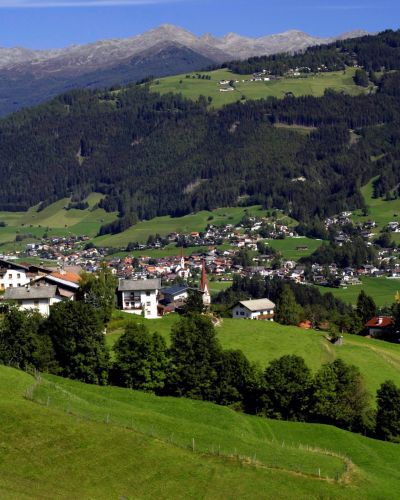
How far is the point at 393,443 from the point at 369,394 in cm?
779

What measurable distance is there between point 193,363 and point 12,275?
1819 inches

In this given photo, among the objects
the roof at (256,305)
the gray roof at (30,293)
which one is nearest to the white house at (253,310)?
the roof at (256,305)

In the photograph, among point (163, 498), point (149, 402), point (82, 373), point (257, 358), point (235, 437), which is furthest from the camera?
point (257, 358)

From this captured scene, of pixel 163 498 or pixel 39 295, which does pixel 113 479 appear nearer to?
pixel 163 498

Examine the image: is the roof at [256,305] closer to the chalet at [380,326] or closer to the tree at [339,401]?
the chalet at [380,326]

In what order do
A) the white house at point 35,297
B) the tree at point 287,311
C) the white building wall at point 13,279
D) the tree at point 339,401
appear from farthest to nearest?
the tree at point 287,311, the white building wall at point 13,279, the white house at point 35,297, the tree at point 339,401

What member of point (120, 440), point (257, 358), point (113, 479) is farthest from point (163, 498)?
point (257, 358)

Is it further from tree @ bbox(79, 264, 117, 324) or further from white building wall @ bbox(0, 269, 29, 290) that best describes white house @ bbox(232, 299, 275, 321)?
tree @ bbox(79, 264, 117, 324)

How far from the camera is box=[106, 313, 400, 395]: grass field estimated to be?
9464 cm

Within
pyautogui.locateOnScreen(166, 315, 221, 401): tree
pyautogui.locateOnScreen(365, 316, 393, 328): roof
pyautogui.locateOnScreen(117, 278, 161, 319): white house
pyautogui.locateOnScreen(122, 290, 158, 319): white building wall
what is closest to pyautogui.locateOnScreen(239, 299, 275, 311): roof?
pyautogui.locateOnScreen(365, 316, 393, 328): roof

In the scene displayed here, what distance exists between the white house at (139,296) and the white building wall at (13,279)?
12.7 m

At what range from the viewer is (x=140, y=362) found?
80.6 metres

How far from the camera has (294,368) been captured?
80.9 meters

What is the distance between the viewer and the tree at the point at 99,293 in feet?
325
